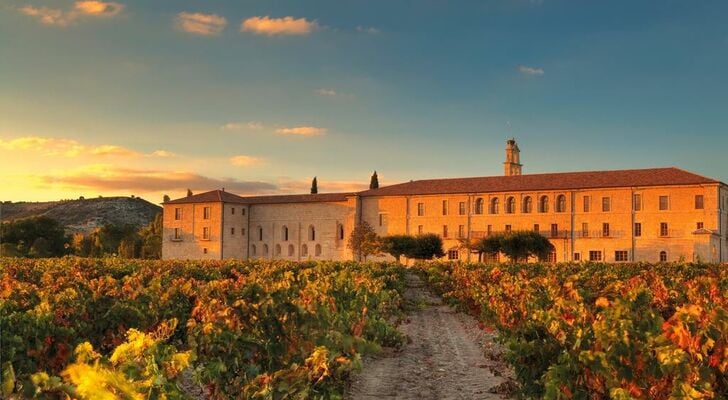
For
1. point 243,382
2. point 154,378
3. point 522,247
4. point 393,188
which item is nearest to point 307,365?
point 243,382

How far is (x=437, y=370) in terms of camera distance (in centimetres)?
1167

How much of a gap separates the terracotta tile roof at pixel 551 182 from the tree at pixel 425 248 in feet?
18.4

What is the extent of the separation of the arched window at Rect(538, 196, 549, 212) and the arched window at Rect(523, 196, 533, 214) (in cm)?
77

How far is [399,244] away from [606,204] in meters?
18.0

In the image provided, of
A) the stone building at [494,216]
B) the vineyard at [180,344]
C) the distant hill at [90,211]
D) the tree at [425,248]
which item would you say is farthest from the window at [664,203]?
the distant hill at [90,211]

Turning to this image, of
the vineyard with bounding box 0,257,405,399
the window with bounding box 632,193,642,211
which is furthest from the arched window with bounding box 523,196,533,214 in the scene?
the vineyard with bounding box 0,257,405,399

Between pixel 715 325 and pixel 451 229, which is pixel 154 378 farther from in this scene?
pixel 451 229

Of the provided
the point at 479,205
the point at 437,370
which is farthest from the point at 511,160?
the point at 437,370

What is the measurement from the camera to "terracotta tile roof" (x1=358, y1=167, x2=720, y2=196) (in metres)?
59.7

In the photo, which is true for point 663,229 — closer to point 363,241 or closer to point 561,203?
point 561,203

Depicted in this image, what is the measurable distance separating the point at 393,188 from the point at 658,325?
64133 mm

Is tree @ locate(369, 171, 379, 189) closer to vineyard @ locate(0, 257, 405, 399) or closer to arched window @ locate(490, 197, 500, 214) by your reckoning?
arched window @ locate(490, 197, 500, 214)

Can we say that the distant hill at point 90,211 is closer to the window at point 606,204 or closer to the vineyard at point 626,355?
the window at point 606,204

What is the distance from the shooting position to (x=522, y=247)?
58.5 meters
